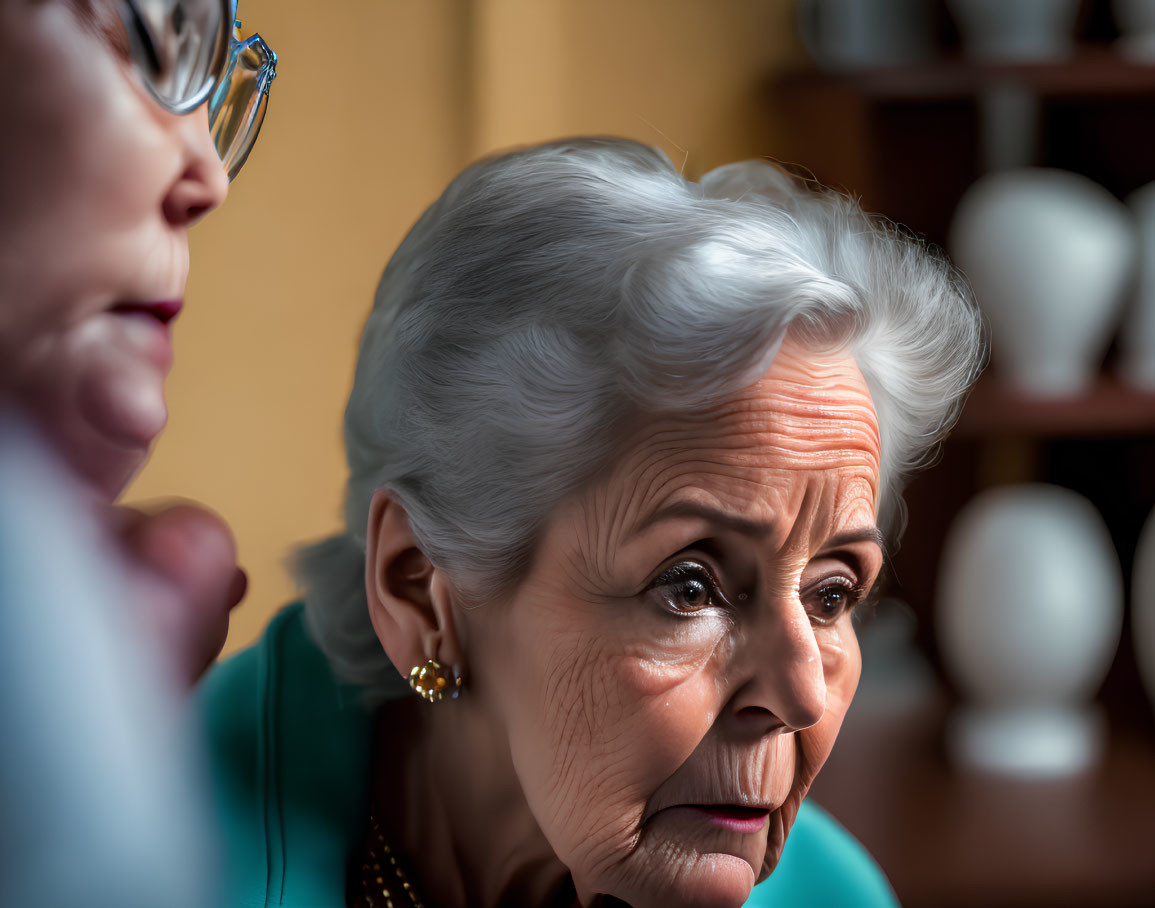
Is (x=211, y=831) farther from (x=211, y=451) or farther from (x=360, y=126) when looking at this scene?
(x=360, y=126)

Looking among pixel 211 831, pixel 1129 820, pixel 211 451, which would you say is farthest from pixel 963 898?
Answer: pixel 211 831

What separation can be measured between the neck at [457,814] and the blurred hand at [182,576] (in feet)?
0.86

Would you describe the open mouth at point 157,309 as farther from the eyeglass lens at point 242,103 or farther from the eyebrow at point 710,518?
the eyebrow at point 710,518

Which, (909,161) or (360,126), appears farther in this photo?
(909,161)

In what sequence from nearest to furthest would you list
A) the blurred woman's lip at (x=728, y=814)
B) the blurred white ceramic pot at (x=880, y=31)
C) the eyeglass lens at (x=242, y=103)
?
the eyeglass lens at (x=242, y=103), the blurred woman's lip at (x=728, y=814), the blurred white ceramic pot at (x=880, y=31)

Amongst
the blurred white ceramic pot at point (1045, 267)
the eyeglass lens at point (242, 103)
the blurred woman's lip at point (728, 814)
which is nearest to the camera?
the eyeglass lens at point (242, 103)

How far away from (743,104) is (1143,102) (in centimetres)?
62

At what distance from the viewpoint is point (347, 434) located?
0.77 metres

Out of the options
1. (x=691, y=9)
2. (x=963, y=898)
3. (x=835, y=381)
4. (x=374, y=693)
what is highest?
(x=691, y=9)

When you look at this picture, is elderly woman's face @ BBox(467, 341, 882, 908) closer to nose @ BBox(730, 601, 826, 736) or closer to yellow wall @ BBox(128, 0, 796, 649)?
nose @ BBox(730, 601, 826, 736)

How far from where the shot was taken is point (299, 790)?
765 mm

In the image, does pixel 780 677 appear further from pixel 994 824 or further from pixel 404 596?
pixel 994 824

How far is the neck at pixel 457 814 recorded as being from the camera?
77 cm

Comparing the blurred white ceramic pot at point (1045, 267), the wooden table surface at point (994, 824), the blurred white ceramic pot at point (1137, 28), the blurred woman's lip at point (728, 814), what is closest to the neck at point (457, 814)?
the blurred woman's lip at point (728, 814)
